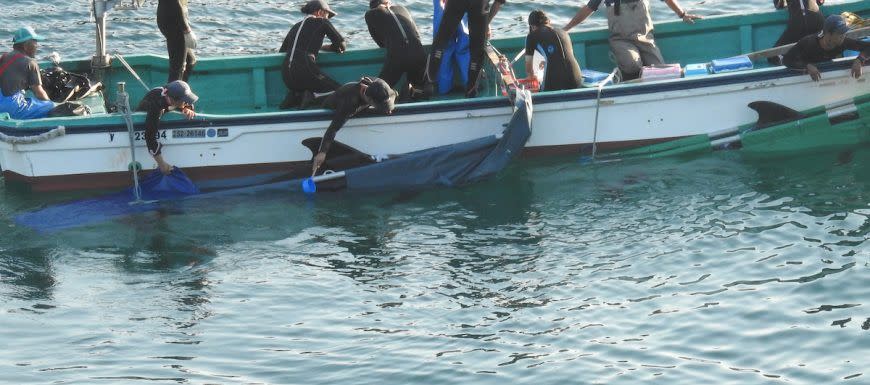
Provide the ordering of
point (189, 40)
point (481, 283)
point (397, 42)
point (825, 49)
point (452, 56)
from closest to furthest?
point (481, 283), point (825, 49), point (397, 42), point (189, 40), point (452, 56)

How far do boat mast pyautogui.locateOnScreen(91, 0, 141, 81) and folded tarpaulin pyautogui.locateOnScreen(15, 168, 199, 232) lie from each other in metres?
1.85

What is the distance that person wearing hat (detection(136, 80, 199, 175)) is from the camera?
12406 millimetres

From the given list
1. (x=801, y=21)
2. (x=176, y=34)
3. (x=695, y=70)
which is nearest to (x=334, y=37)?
(x=176, y=34)

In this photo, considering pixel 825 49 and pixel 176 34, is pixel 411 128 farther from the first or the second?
pixel 825 49

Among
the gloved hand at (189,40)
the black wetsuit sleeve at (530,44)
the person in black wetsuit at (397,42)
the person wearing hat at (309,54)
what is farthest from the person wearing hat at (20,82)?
the black wetsuit sleeve at (530,44)

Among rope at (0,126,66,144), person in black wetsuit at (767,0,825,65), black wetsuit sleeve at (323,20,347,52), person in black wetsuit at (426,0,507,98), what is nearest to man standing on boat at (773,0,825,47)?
person in black wetsuit at (767,0,825,65)

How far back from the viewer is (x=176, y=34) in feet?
43.7

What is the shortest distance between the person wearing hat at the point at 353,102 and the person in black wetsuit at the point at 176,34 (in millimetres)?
1821

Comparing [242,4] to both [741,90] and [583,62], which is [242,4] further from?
[741,90]

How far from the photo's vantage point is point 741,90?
12.8 metres

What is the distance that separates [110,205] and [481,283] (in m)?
4.24

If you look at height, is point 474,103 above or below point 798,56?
below

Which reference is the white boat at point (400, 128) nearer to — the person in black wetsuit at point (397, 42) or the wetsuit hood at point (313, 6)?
the person in black wetsuit at point (397, 42)

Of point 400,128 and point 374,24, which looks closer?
point 400,128
